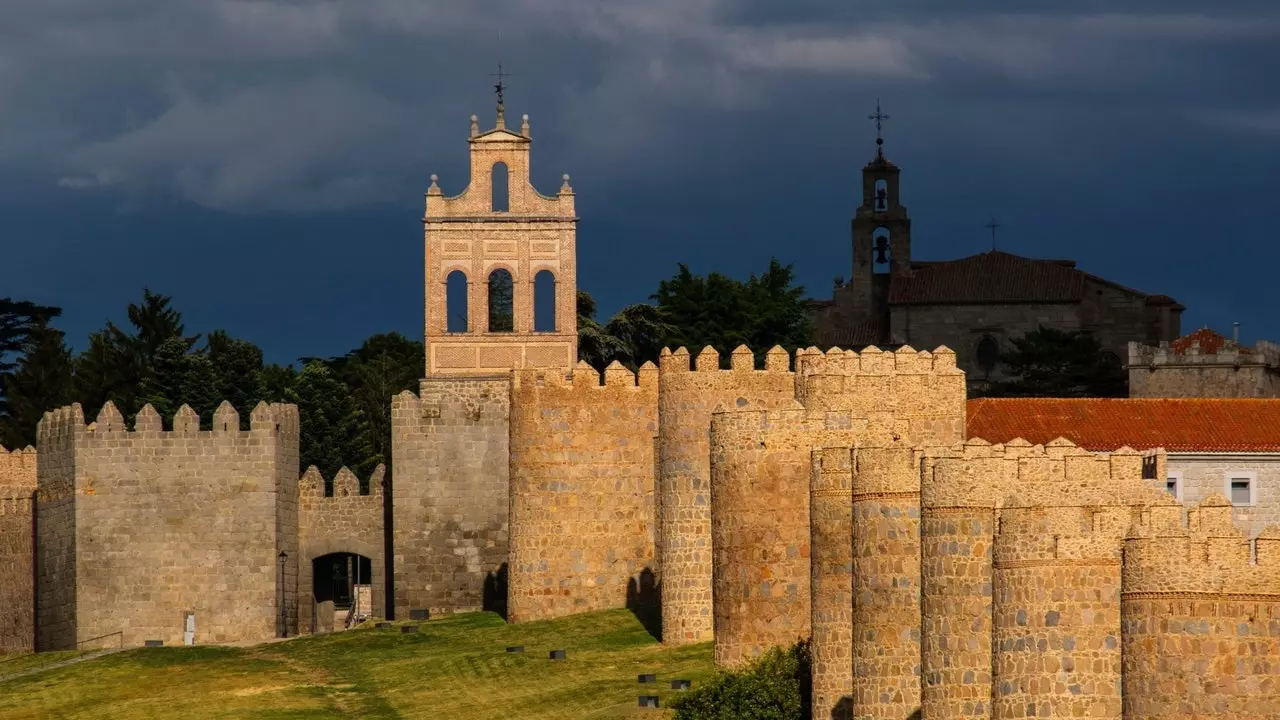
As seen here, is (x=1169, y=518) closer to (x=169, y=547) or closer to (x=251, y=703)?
(x=251, y=703)

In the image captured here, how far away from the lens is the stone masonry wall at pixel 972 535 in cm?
3903

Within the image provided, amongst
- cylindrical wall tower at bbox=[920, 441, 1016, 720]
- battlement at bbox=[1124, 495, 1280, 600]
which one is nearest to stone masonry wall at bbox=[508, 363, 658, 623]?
cylindrical wall tower at bbox=[920, 441, 1016, 720]

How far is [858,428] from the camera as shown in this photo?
50781 millimetres

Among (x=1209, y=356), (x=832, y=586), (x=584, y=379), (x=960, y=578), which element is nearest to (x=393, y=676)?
(x=584, y=379)

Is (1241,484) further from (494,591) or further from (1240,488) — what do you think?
(494,591)

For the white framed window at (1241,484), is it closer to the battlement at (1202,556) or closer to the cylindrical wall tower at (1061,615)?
the cylindrical wall tower at (1061,615)

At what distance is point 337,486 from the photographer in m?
69.6

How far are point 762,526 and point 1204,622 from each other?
53.1ft

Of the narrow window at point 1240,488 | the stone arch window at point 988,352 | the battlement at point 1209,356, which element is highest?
the stone arch window at point 988,352

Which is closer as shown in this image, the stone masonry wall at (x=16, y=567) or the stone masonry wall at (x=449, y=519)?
the stone masonry wall at (x=449, y=519)

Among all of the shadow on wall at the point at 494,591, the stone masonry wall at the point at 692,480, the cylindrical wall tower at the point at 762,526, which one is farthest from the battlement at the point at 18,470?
the cylindrical wall tower at the point at 762,526

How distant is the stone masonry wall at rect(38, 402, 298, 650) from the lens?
6638cm

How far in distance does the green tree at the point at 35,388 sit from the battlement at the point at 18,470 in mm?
9873

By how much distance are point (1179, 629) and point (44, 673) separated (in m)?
31.9
